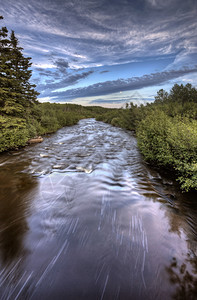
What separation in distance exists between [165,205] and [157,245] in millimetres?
2418

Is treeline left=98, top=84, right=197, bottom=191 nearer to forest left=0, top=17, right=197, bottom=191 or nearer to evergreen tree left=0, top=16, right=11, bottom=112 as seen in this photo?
forest left=0, top=17, right=197, bottom=191

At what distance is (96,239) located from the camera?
457 centimetres

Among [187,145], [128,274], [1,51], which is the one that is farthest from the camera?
[1,51]

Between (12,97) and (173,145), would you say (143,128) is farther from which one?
(12,97)

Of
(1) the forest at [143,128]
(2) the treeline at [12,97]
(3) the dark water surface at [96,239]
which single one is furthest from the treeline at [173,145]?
(2) the treeline at [12,97]

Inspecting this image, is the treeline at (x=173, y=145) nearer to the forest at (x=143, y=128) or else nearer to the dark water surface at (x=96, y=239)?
the forest at (x=143, y=128)

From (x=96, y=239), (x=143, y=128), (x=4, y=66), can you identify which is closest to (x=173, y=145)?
(x=96, y=239)

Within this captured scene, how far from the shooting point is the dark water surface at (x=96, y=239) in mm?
3266

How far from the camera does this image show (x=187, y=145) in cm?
766

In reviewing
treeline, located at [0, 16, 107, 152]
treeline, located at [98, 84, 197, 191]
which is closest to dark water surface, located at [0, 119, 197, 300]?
treeline, located at [98, 84, 197, 191]

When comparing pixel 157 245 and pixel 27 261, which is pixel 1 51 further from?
pixel 157 245

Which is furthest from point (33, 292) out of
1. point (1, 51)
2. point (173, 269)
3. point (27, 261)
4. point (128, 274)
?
point (1, 51)

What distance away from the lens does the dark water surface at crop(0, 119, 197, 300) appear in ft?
10.7

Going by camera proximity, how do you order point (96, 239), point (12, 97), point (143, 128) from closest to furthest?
1. point (96, 239)
2. point (143, 128)
3. point (12, 97)
